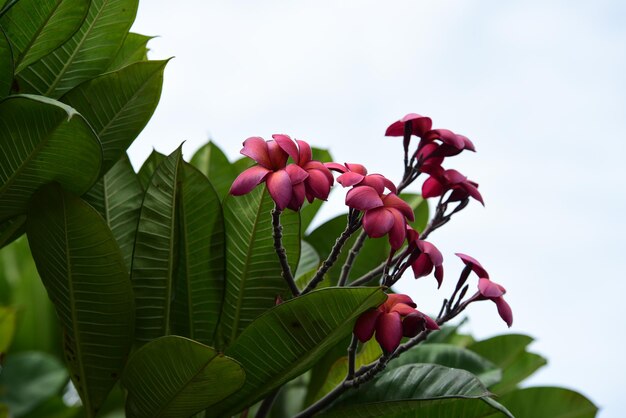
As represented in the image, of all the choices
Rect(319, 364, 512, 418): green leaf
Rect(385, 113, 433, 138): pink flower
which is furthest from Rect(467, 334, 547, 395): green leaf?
Rect(385, 113, 433, 138): pink flower

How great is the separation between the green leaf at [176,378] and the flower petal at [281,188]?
0.17 m

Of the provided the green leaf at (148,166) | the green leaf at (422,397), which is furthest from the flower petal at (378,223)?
the green leaf at (148,166)

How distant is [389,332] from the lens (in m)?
0.79

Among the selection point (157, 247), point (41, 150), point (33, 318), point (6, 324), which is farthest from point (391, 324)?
point (33, 318)

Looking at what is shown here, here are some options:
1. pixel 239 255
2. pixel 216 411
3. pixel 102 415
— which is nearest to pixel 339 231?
pixel 239 255

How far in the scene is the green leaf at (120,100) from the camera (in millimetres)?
946

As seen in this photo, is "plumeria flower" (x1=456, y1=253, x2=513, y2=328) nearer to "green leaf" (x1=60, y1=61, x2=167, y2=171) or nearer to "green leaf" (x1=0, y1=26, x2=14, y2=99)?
"green leaf" (x1=60, y1=61, x2=167, y2=171)

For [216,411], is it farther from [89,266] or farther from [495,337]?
[495,337]

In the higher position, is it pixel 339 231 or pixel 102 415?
pixel 339 231

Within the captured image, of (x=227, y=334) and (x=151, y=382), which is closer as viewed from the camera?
(x=151, y=382)

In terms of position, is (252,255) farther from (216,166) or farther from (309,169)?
(216,166)

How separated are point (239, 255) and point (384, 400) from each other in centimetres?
25

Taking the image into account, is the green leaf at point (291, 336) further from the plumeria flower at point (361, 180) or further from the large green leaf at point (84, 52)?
the large green leaf at point (84, 52)

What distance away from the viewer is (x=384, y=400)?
93 centimetres
